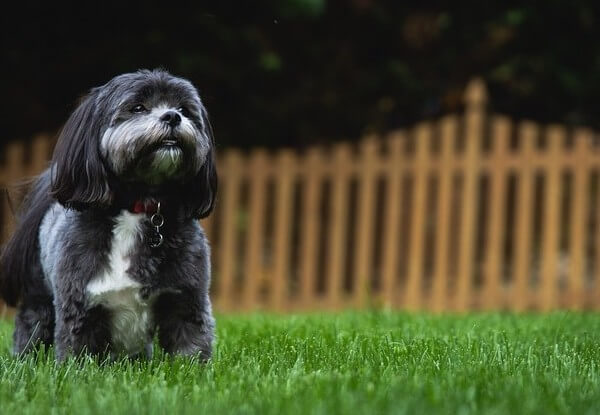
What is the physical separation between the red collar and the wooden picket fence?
5.03 metres

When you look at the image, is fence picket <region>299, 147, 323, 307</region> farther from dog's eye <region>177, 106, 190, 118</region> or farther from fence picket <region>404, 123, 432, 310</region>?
dog's eye <region>177, 106, 190, 118</region>

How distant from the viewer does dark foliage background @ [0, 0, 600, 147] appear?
10258 millimetres

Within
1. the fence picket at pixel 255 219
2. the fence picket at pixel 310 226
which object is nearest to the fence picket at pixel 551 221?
the fence picket at pixel 310 226

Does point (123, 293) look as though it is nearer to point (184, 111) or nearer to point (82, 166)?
point (82, 166)

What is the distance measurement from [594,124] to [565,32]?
1229 mm

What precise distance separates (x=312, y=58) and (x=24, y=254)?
708 centimetres

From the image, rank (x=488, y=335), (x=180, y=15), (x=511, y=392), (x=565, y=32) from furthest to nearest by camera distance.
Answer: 1. (x=565, y=32)
2. (x=180, y=15)
3. (x=488, y=335)
4. (x=511, y=392)

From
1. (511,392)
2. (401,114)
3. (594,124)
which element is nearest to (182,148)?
(511,392)

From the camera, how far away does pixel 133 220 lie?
4.12 meters

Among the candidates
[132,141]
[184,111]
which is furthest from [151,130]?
[184,111]

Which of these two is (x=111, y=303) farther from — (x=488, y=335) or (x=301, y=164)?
(x=301, y=164)

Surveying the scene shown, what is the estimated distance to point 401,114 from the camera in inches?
472

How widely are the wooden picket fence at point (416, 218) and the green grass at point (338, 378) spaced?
412 cm

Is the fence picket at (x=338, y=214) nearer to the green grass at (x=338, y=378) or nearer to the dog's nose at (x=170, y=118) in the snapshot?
the green grass at (x=338, y=378)
